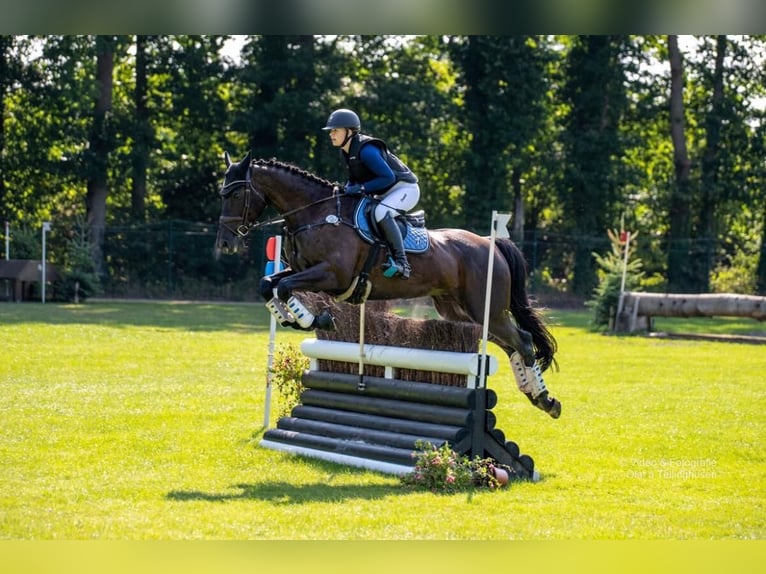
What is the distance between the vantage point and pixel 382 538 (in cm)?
584

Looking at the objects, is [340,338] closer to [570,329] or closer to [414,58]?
[570,329]

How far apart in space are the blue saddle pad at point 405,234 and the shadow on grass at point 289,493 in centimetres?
194

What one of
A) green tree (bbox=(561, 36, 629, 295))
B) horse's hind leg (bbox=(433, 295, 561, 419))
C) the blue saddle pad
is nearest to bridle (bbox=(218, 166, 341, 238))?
the blue saddle pad

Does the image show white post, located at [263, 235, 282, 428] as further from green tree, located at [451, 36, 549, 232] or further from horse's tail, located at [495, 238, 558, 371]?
green tree, located at [451, 36, 549, 232]

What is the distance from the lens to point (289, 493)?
7.38 meters

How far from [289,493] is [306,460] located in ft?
4.24

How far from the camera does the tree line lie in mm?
33031

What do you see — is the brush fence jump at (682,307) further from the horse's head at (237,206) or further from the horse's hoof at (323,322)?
the horse's head at (237,206)

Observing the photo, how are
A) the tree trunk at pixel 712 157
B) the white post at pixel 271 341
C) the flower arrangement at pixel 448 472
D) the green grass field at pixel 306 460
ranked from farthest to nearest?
1. the tree trunk at pixel 712 157
2. the white post at pixel 271 341
3. the flower arrangement at pixel 448 472
4. the green grass field at pixel 306 460

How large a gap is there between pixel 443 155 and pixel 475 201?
247 centimetres

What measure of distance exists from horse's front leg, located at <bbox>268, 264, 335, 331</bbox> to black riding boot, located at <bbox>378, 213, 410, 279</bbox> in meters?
0.48

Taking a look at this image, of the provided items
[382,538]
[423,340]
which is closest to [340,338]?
[423,340]

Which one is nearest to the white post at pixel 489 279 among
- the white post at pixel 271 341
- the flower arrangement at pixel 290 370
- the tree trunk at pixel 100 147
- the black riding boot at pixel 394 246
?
the black riding boot at pixel 394 246

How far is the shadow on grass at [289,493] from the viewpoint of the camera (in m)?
7.09
